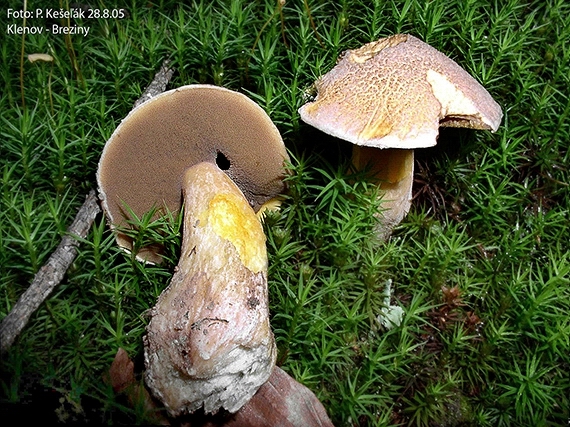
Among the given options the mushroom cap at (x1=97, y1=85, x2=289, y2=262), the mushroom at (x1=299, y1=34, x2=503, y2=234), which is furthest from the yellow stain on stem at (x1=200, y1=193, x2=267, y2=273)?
the mushroom at (x1=299, y1=34, x2=503, y2=234)

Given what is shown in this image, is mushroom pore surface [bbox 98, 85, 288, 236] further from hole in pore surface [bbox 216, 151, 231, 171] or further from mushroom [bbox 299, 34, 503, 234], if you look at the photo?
mushroom [bbox 299, 34, 503, 234]

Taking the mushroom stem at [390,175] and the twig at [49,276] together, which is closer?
the twig at [49,276]

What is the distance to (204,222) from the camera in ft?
6.11

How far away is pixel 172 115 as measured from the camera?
1907 mm

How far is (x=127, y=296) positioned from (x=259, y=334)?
0.57m

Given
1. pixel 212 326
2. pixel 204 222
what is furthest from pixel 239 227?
pixel 212 326

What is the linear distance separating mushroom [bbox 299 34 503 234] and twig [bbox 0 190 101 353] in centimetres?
89

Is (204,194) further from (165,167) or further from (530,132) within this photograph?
(530,132)

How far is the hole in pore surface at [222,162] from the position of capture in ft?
7.06

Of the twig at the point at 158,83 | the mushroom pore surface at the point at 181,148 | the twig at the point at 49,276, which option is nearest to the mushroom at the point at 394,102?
the mushroom pore surface at the point at 181,148

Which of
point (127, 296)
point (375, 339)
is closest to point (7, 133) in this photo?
point (127, 296)

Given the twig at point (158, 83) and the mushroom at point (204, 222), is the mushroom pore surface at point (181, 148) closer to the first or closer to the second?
the mushroom at point (204, 222)

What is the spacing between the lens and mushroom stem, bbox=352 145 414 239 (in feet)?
6.63

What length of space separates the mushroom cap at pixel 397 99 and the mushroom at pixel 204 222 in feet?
0.91
